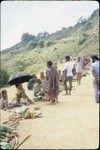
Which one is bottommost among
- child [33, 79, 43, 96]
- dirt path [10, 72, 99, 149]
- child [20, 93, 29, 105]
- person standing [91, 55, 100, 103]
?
dirt path [10, 72, 99, 149]

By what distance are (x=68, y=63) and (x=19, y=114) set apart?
12.9 ft

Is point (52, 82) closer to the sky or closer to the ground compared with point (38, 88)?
closer to the sky

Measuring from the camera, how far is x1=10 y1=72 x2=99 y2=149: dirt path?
8773 mm

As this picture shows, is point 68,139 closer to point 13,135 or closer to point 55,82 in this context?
point 13,135

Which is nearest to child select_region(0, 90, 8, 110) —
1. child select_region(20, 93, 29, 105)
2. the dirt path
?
child select_region(20, 93, 29, 105)

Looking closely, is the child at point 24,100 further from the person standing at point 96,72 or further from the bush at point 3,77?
the bush at point 3,77

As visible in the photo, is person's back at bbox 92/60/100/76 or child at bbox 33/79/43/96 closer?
person's back at bbox 92/60/100/76

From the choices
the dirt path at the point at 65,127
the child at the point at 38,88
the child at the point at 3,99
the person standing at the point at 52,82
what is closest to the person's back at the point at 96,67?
the dirt path at the point at 65,127

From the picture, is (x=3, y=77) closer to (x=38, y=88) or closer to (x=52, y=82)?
(x=38, y=88)

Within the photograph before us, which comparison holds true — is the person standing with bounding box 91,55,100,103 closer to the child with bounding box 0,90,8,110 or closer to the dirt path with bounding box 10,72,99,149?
the dirt path with bounding box 10,72,99,149

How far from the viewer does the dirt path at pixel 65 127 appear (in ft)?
28.8

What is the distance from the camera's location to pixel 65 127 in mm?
10336

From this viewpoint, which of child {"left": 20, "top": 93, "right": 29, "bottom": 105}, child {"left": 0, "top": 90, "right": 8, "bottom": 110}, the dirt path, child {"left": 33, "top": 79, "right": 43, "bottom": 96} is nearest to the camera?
the dirt path

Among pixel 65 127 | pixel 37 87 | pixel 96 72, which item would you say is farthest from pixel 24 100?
pixel 65 127
